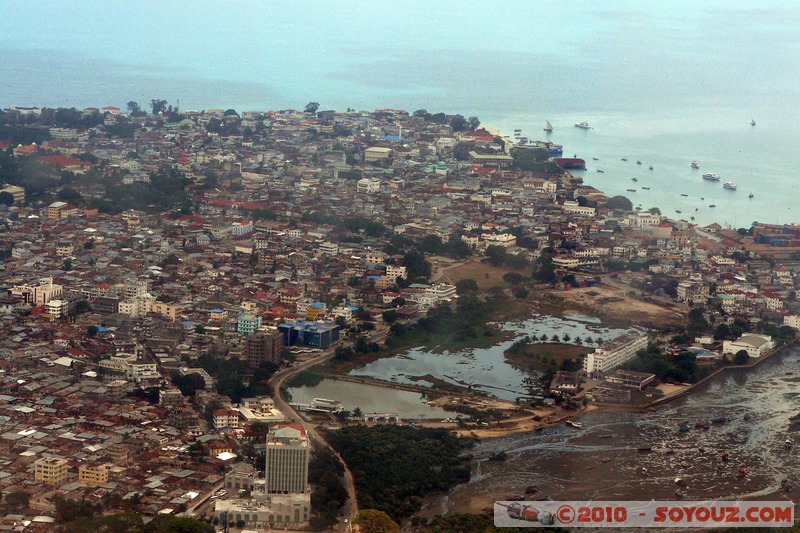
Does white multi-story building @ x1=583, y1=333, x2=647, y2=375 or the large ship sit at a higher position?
the large ship

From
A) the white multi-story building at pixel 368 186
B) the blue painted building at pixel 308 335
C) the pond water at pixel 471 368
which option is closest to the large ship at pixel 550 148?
the white multi-story building at pixel 368 186

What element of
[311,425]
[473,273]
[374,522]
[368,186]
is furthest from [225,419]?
[368,186]

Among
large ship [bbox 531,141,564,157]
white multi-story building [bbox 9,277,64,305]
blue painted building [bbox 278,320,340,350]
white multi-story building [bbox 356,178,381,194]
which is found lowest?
blue painted building [bbox 278,320,340,350]

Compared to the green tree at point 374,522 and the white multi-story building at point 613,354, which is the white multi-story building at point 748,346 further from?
the green tree at point 374,522

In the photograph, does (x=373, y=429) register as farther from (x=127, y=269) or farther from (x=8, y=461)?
(x=127, y=269)

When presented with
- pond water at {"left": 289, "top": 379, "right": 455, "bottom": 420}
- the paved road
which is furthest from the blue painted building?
pond water at {"left": 289, "top": 379, "right": 455, "bottom": 420}

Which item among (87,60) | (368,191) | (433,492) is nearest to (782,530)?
(433,492)

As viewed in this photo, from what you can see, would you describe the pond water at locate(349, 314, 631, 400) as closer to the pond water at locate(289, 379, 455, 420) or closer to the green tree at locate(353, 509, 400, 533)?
the pond water at locate(289, 379, 455, 420)
